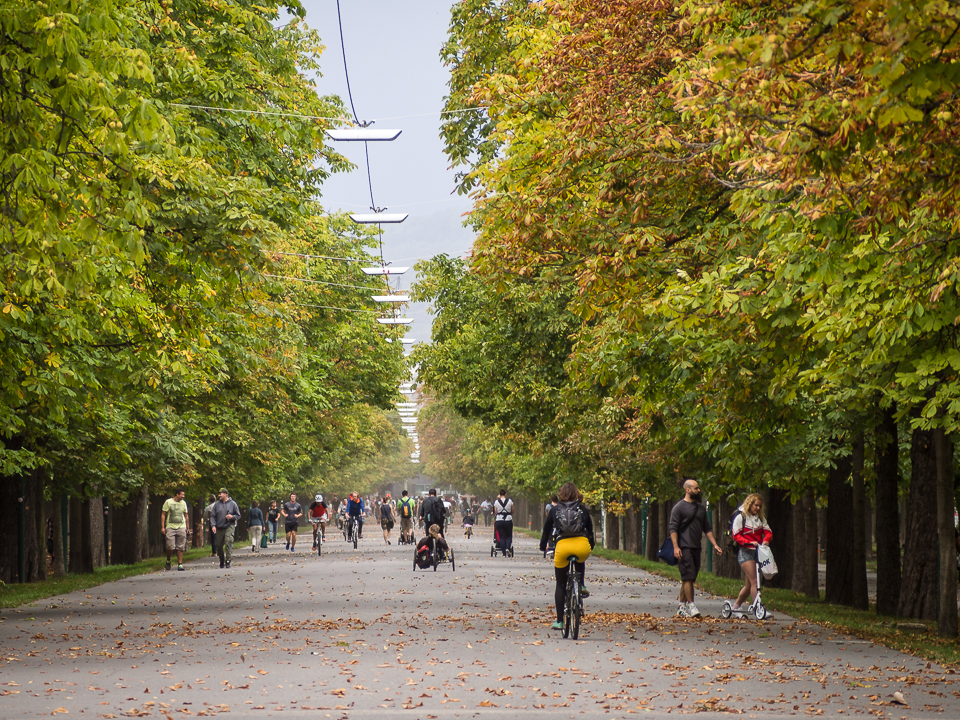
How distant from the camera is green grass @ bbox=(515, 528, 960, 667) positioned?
14227 mm

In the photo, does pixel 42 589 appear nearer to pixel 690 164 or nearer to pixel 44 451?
pixel 44 451

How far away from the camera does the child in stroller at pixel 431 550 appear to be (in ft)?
95.2

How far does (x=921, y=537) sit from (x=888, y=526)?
1817 mm

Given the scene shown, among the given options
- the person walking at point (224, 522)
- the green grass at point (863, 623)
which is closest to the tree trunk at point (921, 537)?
the green grass at point (863, 623)

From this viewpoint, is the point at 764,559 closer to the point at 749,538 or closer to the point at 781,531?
the point at 749,538

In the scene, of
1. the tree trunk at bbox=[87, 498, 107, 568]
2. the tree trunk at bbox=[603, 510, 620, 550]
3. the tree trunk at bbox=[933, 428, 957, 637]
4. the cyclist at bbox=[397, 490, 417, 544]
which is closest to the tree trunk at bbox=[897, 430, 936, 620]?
the tree trunk at bbox=[933, 428, 957, 637]

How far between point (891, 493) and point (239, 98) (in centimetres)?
1102

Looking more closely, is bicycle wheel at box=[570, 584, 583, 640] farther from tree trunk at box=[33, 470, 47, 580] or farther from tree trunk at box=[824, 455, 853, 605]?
tree trunk at box=[33, 470, 47, 580]

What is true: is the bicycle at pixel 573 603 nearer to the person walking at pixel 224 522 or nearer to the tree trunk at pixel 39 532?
the tree trunk at pixel 39 532

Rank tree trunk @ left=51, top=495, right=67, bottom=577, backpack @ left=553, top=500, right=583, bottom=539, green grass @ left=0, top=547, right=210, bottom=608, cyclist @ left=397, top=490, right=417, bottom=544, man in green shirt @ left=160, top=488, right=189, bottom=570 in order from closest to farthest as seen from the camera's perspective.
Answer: backpack @ left=553, top=500, right=583, bottom=539, green grass @ left=0, top=547, right=210, bottom=608, tree trunk @ left=51, top=495, right=67, bottom=577, man in green shirt @ left=160, top=488, right=189, bottom=570, cyclist @ left=397, top=490, right=417, bottom=544

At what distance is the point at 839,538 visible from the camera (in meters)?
22.2

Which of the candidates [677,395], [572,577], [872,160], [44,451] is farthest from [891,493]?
[44,451]

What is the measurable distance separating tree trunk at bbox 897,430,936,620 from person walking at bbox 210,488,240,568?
18.6 metres

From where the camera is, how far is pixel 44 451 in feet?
82.8
